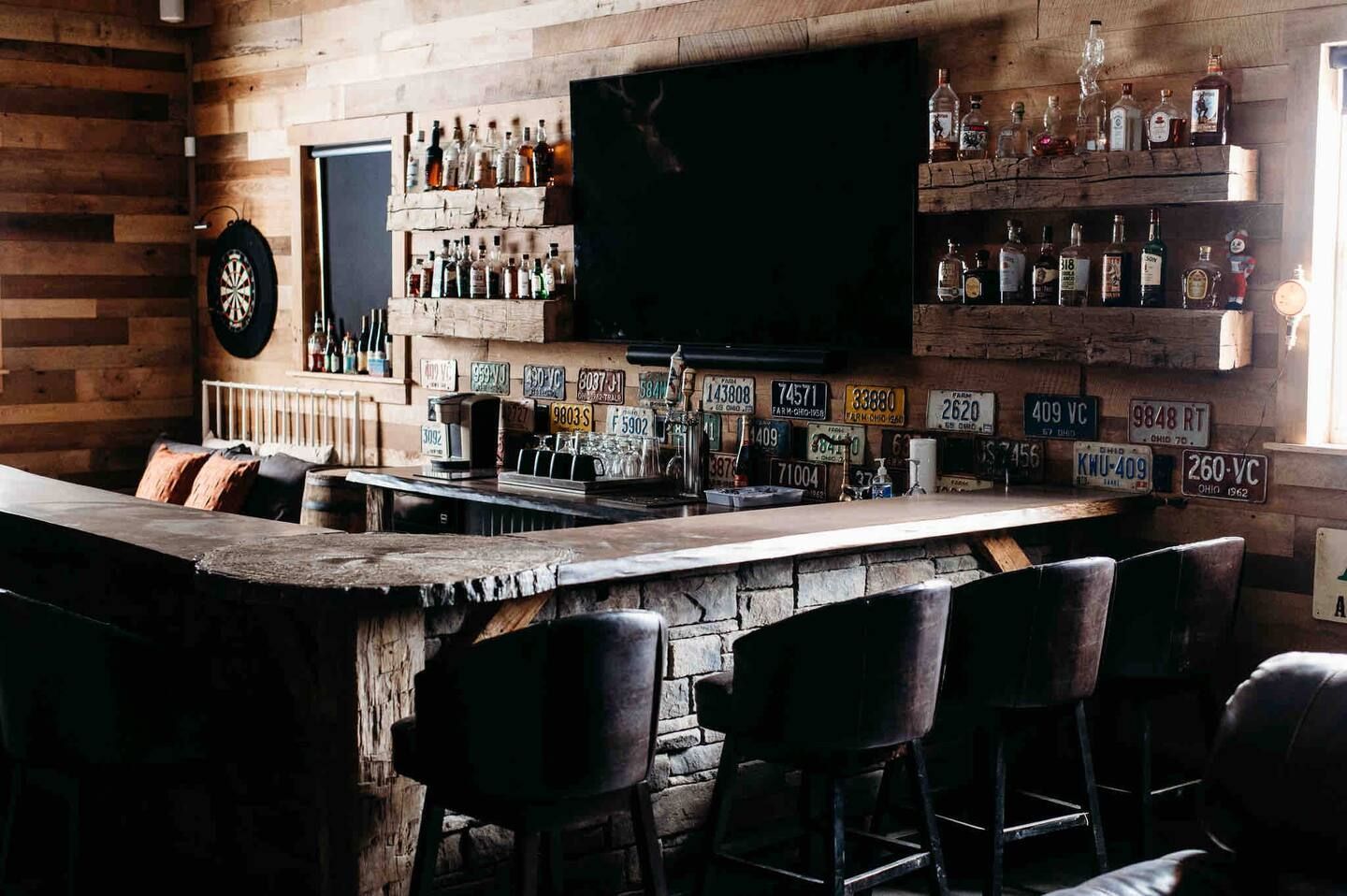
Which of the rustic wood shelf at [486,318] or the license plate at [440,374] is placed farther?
the license plate at [440,374]

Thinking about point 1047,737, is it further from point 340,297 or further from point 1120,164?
point 340,297

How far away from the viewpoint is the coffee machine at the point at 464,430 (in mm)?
6156

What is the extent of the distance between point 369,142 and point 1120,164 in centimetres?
387

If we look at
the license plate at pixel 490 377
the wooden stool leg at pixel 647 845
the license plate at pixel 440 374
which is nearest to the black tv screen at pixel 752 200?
the license plate at pixel 490 377

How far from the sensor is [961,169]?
15.2 feet

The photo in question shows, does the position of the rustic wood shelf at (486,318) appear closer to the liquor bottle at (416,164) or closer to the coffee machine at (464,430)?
the coffee machine at (464,430)

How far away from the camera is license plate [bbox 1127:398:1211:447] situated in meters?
4.44

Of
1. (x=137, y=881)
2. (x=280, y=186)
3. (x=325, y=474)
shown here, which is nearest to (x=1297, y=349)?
(x=137, y=881)

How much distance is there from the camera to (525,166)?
619 centimetres

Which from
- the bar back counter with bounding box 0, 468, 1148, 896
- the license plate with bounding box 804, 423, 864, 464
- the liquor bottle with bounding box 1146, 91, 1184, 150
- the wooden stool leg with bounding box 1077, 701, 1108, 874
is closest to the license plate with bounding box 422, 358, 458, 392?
the license plate with bounding box 804, 423, 864, 464

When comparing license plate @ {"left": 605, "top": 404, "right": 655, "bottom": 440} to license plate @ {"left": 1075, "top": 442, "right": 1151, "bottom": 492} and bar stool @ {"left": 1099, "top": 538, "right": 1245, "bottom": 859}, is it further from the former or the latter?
bar stool @ {"left": 1099, "top": 538, "right": 1245, "bottom": 859}

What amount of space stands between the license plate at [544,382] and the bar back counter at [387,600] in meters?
2.05

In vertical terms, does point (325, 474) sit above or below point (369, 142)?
below

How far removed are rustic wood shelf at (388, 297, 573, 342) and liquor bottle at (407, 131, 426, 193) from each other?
19.0 inches
